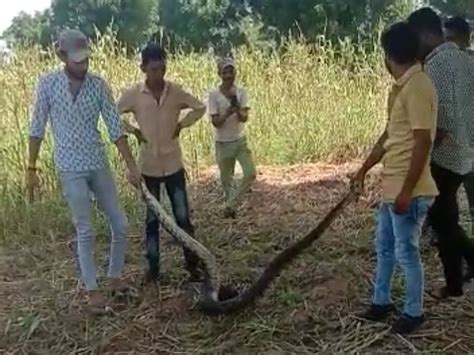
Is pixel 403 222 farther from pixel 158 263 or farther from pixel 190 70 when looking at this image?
pixel 190 70

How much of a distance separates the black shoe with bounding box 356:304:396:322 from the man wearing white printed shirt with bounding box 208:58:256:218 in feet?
7.55

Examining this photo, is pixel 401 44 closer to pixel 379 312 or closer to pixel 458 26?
pixel 458 26

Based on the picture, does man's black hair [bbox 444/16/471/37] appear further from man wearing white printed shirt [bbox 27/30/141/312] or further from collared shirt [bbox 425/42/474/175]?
man wearing white printed shirt [bbox 27/30/141/312]

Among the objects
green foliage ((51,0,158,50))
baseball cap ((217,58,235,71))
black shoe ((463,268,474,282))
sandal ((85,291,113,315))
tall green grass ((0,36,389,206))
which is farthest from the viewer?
green foliage ((51,0,158,50))

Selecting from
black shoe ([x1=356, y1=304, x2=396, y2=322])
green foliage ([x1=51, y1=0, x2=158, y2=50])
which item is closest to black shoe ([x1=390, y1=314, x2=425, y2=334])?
black shoe ([x1=356, y1=304, x2=396, y2=322])

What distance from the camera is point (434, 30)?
13.8ft

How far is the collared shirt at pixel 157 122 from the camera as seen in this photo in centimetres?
475

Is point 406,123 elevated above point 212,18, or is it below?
below

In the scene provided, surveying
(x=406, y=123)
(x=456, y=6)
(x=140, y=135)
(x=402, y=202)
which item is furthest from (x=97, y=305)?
(x=456, y=6)

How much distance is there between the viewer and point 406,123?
3.70m

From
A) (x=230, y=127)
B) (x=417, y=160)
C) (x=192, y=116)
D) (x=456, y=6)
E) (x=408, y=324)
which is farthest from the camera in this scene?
(x=456, y=6)

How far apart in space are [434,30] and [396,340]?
1.50 metres

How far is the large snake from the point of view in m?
4.37

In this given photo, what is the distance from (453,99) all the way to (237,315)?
151 centimetres
